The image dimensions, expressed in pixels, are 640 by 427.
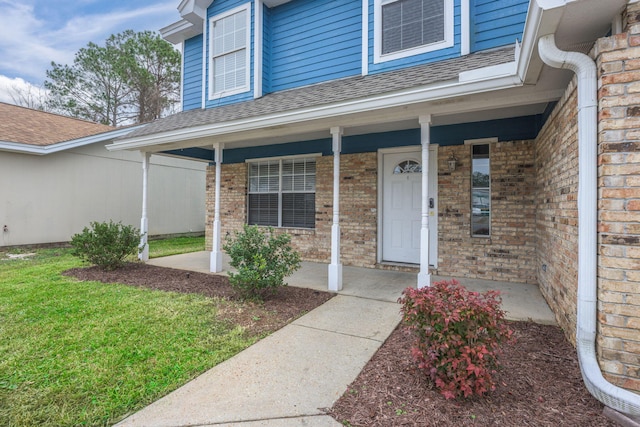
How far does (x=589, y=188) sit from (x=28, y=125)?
13178 mm

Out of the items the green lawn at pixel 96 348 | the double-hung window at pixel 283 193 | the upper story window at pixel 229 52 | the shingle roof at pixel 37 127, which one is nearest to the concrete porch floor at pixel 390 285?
the double-hung window at pixel 283 193

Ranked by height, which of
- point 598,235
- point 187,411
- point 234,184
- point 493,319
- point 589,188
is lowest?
point 187,411

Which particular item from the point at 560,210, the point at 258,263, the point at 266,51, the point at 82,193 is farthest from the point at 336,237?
the point at 82,193

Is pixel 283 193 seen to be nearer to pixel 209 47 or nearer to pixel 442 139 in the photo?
pixel 442 139

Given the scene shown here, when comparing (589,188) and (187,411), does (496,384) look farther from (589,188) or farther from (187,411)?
(187,411)

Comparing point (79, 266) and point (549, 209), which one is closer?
point (549, 209)

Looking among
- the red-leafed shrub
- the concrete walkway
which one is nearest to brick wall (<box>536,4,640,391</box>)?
the red-leafed shrub

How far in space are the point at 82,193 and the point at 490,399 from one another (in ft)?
38.2

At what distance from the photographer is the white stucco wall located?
877cm

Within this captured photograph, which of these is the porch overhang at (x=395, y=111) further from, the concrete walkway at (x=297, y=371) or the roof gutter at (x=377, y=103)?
the concrete walkway at (x=297, y=371)

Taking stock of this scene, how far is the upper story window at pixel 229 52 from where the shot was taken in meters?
7.43

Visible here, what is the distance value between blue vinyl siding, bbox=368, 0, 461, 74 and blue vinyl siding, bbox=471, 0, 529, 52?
247mm

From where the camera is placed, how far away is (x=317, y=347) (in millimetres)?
3109

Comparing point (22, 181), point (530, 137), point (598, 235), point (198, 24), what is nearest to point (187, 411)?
point (598, 235)
